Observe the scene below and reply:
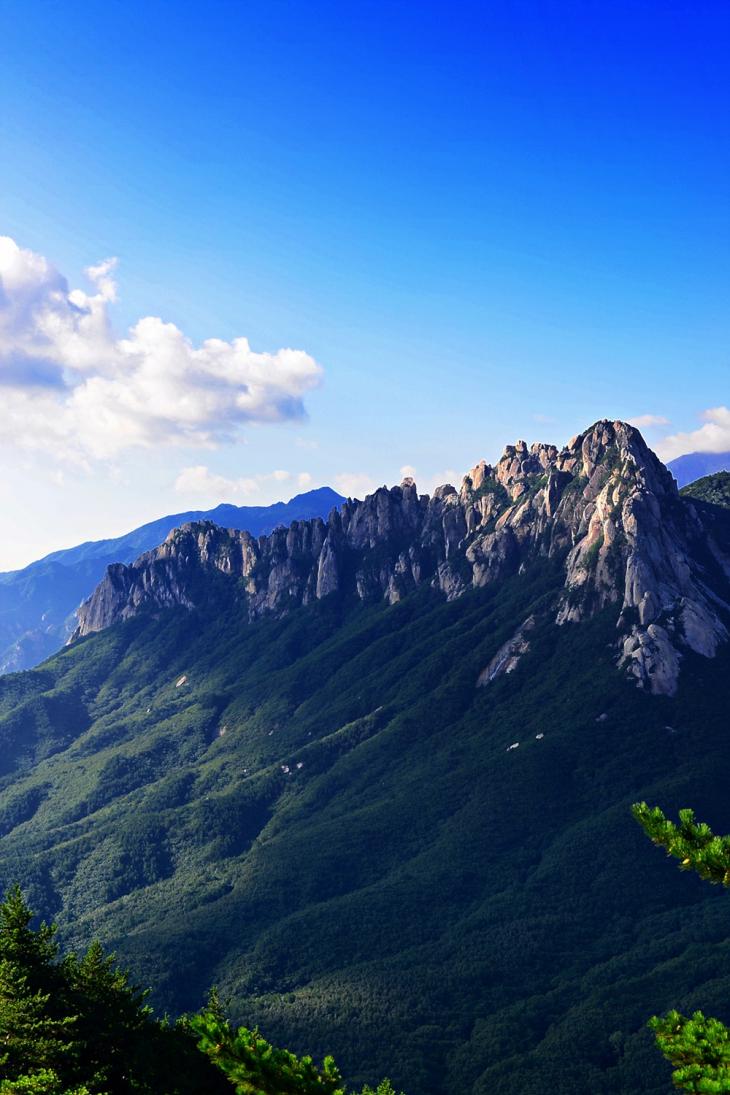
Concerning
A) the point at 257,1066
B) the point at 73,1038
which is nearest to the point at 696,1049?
the point at 257,1066

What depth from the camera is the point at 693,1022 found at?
3250 cm

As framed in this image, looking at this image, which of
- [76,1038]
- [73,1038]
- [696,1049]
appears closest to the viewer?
[696,1049]

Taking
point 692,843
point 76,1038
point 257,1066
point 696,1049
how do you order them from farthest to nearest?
point 76,1038, point 692,843, point 696,1049, point 257,1066

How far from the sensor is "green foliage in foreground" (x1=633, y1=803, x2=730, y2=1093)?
30.3 metres

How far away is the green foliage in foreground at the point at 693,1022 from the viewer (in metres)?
30.3

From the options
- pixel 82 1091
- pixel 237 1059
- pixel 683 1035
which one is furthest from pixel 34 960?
pixel 683 1035

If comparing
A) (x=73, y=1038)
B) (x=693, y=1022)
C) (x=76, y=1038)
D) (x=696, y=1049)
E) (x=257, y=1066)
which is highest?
(x=257, y=1066)

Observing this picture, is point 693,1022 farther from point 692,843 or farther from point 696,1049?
point 692,843

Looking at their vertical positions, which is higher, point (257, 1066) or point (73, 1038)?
point (257, 1066)

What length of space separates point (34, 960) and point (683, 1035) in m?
47.0

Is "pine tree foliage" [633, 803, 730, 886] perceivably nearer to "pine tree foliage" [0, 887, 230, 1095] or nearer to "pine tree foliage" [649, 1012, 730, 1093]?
"pine tree foliage" [649, 1012, 730, 1093]

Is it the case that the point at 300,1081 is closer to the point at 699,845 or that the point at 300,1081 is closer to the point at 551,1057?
the point at 699,845

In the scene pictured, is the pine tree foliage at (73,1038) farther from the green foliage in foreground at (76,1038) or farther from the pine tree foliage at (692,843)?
the pine tree foliage at (692,843)

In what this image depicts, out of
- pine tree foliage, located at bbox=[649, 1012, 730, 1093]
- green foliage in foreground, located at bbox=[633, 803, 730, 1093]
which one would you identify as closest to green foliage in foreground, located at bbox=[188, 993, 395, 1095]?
pine tree foliage, located at bbox=[649, 1012, 730, 1093]
